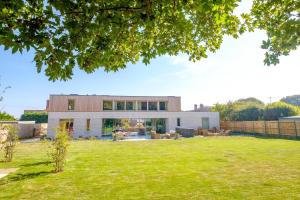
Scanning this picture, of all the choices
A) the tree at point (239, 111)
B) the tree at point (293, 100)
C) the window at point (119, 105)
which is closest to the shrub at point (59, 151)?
the window at point (119, 105)

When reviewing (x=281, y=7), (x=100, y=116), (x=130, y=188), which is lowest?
(x=130, y=188)

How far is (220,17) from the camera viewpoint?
5090 mm

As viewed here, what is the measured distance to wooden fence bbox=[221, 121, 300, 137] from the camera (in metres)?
27.9

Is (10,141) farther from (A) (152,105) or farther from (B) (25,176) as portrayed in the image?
(A) (152,105)

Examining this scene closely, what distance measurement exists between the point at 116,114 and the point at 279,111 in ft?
98.7

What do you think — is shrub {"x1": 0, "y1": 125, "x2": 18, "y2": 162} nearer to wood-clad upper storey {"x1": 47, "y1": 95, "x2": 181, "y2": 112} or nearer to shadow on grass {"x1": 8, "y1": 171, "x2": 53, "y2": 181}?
shadow on grass {"x1": 8, "y1": 171, "x2": 53, "y2": 181}

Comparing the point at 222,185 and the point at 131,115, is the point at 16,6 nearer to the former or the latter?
the point at 222,185

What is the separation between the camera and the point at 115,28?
5.04 meters

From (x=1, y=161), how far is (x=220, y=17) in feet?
46.1

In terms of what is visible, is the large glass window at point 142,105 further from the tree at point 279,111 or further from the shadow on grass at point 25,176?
the shadow on grass at point 25,176

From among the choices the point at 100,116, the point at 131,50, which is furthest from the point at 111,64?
the point at 100,116

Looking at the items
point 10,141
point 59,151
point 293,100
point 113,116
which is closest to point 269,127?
point 113,116

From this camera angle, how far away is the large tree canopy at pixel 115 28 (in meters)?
4.18

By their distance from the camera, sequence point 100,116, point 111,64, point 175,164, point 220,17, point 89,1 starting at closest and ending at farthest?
1. point 89,1
2. point 220,17
3. point 111,64
4. point 175,164
5. point 100,116
